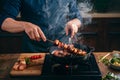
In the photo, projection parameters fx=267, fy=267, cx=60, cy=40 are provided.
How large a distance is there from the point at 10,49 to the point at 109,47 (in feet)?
6.45

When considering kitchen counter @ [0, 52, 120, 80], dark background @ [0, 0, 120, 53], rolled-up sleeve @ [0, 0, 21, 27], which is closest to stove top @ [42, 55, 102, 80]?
kitchen counter @ [0, 52, 120, 80]

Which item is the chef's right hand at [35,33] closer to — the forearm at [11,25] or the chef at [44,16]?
the forearm at [11,25]

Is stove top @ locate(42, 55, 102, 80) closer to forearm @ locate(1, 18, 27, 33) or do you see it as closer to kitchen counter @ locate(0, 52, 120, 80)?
kitchen counter @ locate(0, 52, 120, 80)

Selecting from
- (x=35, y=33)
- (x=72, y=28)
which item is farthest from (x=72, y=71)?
(x=72, y=28)

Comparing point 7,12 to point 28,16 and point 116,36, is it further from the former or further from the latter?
point 116,36

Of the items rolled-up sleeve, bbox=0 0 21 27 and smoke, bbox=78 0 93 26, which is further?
smoke, bbox=78 0 93 26

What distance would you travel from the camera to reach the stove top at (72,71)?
8.56 ft

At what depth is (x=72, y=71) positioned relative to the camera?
271 cm

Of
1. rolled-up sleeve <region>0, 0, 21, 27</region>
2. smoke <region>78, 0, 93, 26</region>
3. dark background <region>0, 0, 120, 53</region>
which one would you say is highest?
rolled-up sleeve <region>0, 0, 21, 27</region>

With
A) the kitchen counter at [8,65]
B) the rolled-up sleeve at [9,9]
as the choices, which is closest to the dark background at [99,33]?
the rolled-up sleeve at [9,9]

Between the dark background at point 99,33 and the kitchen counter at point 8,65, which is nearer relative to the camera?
the kitchen counter at point 8,65

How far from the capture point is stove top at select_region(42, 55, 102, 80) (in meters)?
2.61

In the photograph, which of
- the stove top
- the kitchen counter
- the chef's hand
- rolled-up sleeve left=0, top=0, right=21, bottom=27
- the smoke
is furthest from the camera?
the smoke

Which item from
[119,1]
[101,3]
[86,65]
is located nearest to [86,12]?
[101,3]
